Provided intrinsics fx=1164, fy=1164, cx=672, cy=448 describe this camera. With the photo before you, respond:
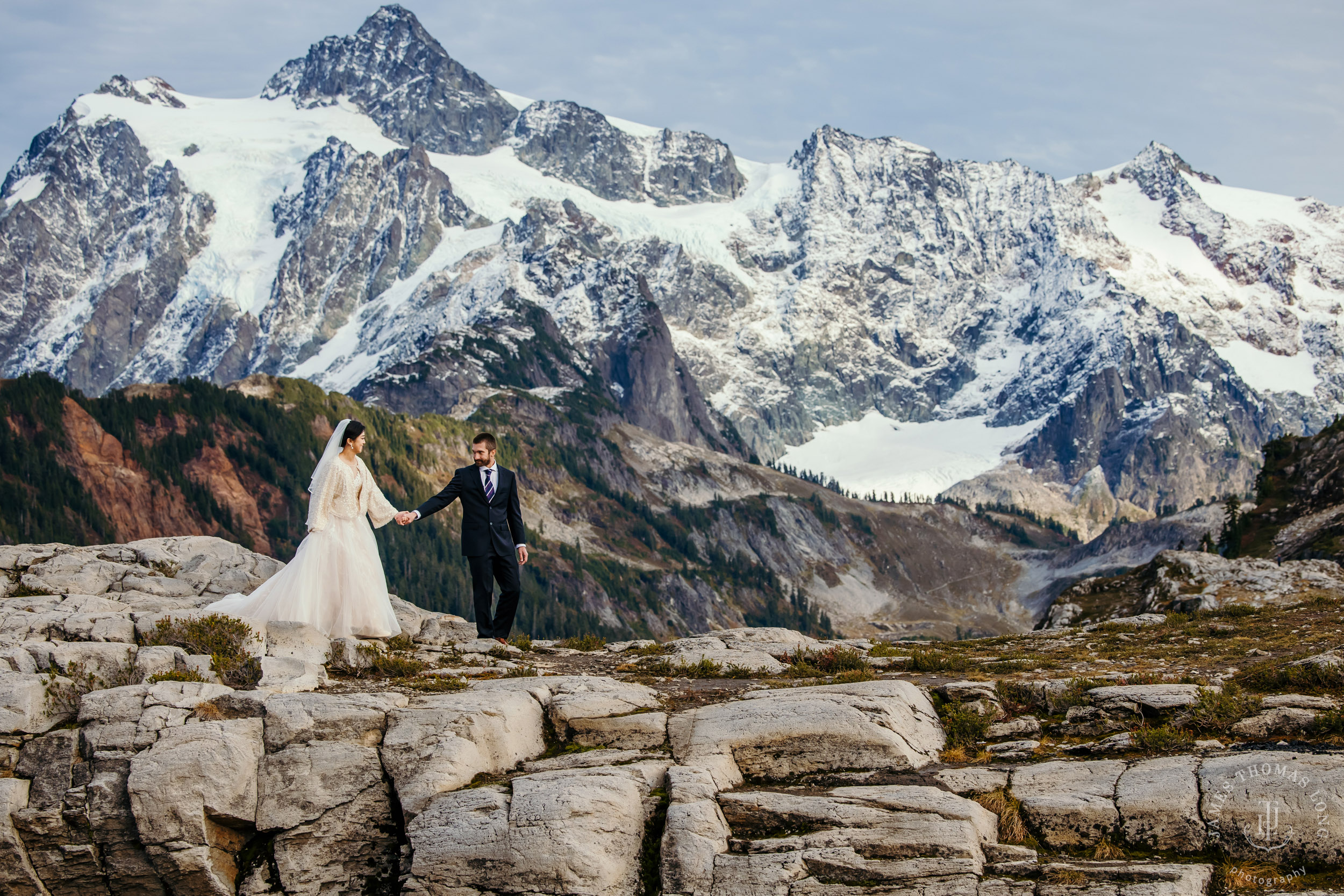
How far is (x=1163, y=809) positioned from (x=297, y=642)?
705 inches

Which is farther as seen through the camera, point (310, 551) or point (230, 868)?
point (310, 551)

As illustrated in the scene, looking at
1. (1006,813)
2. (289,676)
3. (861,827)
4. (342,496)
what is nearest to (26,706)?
(289,676)

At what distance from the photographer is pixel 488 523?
30.1 metres

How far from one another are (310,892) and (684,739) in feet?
22.8

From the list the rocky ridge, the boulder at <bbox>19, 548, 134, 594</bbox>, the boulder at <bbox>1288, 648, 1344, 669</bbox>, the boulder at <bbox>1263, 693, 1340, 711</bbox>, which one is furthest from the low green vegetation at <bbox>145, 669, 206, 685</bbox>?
the boulder at <bbox>1288, 648, 1344, 669</bbox>

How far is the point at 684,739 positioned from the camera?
21172 mm

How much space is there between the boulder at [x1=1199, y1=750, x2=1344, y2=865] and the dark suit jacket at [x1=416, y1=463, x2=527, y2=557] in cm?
1757

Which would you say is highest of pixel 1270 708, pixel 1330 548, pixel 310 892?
pixel 1330 548

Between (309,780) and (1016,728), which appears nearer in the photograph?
(309,780)

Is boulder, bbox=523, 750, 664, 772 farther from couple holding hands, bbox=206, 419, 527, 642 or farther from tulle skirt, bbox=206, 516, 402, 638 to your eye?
tulle skirt, bbox=206, 516, 402, 638

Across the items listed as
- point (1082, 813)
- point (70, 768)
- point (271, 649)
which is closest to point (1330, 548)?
point (1082, 813)

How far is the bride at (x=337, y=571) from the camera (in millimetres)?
27172

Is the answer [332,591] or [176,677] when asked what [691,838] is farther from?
[332,591]

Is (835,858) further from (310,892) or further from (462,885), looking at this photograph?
(310,892)
